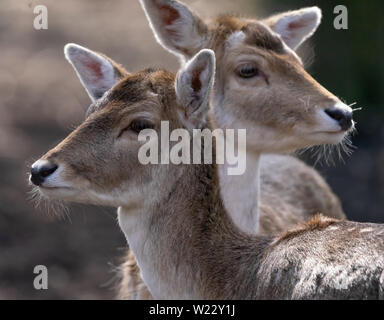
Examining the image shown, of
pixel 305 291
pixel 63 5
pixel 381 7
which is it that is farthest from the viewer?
pixel 63 5

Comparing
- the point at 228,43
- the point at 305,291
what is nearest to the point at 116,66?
the point at 228,43

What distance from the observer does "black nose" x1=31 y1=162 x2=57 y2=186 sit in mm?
5027

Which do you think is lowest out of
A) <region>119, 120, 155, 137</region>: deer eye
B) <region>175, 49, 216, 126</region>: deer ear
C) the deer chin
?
the deer chin

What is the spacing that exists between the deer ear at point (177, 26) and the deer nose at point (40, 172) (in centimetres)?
192

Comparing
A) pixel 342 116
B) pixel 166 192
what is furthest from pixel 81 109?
pixel 166 192

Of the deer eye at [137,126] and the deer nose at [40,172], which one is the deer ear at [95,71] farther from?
the deer nose at [40,172]

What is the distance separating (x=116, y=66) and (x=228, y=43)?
2.99 feet

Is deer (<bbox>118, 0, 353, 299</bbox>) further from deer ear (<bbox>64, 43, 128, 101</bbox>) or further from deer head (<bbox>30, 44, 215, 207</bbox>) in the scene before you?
deer head (<bbox>30, 44, 215, 207</bbox>)

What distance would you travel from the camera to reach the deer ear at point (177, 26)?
654 cm

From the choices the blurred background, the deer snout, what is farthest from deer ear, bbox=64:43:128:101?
the blurred background

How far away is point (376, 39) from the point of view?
43.6ft

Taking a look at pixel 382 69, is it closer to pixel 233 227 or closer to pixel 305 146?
pixel 305 146

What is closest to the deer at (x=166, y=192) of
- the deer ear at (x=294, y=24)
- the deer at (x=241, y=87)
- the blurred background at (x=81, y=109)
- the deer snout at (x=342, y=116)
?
the deer at (x=241, y=87)

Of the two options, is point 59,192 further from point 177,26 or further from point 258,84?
point 177,26
